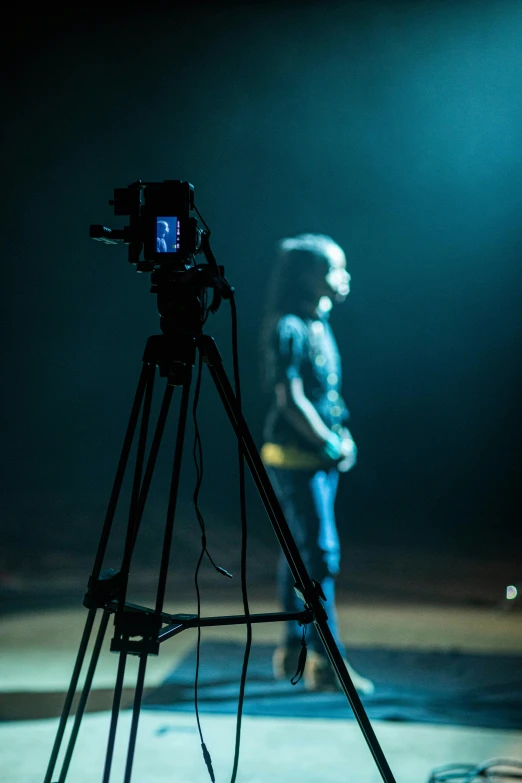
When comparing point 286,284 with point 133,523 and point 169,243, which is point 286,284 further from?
point 133,523

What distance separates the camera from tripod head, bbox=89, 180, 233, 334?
1.35 m

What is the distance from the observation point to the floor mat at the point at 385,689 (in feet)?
8.34

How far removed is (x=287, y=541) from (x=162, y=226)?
64 centimetres

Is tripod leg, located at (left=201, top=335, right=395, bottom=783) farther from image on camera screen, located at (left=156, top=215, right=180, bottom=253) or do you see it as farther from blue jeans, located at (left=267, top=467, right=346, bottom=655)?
blue jeans, located at (left=267, top=467, right=346, bottom=655)

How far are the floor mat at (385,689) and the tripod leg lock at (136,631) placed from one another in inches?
56.8

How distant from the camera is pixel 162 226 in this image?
138 cm

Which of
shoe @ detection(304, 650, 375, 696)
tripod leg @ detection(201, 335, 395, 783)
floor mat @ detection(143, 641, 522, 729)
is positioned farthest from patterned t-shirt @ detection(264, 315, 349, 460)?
tripod leg @ detection(201, 335, 395, 783)

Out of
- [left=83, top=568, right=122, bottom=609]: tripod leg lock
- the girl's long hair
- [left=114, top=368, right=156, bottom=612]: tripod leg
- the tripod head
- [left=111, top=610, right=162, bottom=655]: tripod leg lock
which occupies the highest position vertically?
the girl's long hair

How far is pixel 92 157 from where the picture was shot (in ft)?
10.8

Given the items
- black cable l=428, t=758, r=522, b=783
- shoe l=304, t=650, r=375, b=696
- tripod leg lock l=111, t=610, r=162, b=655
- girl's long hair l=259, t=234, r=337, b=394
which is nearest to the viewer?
tripod leg lock l=111, t=610, r=162, b=655

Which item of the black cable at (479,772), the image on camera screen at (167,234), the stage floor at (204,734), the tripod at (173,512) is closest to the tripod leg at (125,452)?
the tripod at (173,512)

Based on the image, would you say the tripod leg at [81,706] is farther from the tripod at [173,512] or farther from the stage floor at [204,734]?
the stage floor at [204,734]

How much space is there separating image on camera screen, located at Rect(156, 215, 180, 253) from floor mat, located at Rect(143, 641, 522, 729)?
5.88 feet

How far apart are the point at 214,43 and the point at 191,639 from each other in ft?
8.60
